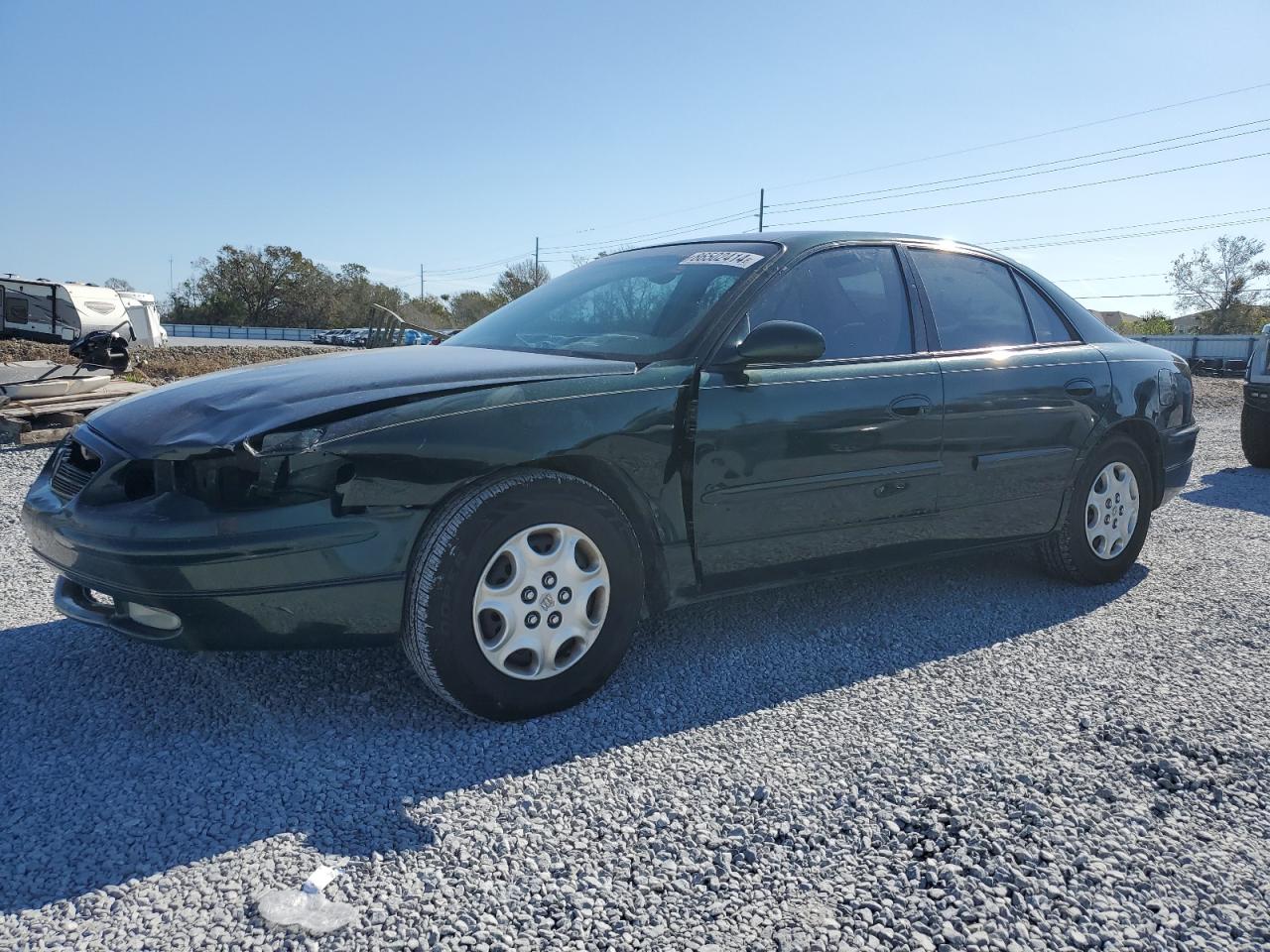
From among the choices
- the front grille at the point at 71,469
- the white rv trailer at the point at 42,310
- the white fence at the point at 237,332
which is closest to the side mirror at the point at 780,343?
the front grille at the point at 71,469

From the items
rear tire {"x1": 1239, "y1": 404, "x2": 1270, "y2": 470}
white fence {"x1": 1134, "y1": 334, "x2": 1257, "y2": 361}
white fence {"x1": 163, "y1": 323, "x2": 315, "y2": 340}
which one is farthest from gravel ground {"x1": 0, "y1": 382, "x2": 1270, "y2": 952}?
white fence {"x1": 163, "y1": 323, "x2": 315, "y2": 340}

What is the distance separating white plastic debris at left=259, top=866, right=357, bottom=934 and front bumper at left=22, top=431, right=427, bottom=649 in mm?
766

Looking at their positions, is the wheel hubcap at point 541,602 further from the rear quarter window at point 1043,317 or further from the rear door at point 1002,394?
the rear quarter window at point 1043,317

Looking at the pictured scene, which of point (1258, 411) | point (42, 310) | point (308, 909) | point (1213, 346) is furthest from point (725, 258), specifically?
point (1213, 346)

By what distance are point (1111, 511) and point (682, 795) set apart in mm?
3104

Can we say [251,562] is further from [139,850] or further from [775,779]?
[775,779]

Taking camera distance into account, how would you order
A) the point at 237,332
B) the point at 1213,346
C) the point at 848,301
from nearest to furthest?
the point at 848,301, the point at 1213,346, the point at 237,332

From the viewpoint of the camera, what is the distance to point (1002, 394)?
388 cm

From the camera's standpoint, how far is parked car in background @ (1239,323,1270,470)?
354 inches

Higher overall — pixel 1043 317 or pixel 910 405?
pixel 1043 317

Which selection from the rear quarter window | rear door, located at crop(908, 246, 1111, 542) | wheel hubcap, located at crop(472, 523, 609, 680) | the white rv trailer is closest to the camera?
wheel hubcap, located at crop(472, 523, 609, 680)

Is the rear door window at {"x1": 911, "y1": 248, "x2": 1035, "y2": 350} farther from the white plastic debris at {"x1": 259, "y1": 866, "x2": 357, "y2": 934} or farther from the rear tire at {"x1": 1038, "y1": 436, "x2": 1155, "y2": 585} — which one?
the white plastic debris at {"x1": 259, "y1": 866, "x2": 357, "y2": 934}

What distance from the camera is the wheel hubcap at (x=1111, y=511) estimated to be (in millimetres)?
4383

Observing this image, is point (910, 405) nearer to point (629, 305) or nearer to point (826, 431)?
point (826, 431)
